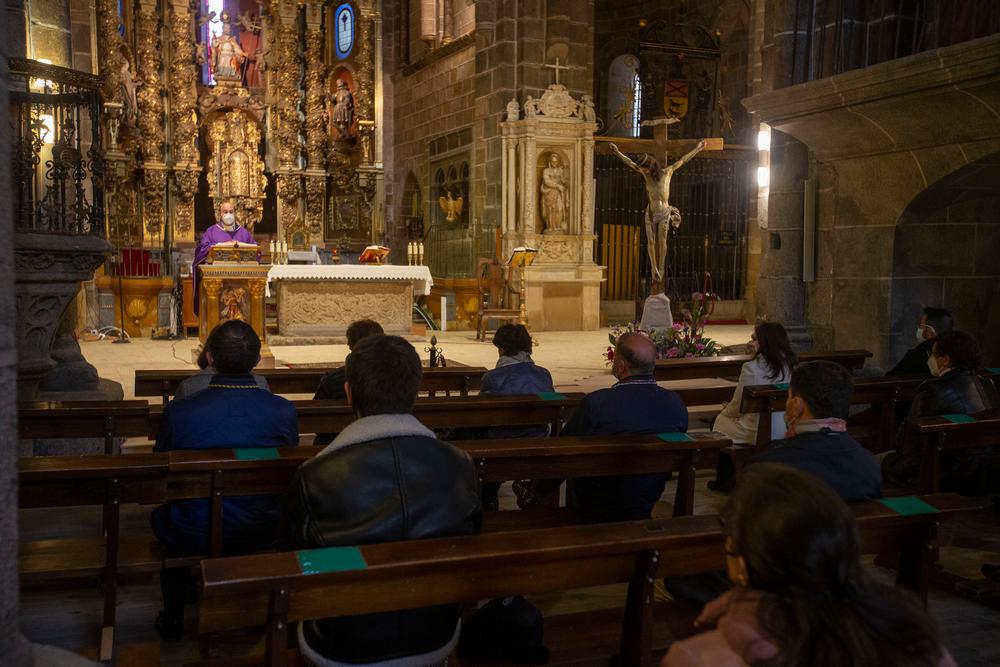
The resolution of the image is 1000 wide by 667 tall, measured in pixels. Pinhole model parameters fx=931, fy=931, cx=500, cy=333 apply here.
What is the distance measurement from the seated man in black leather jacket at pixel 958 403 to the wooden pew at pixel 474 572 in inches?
75.9

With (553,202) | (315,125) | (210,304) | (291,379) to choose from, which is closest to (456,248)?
(553,202)

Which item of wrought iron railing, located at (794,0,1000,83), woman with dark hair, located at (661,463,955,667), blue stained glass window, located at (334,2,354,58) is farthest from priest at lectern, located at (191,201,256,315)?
woman with dark hair, located at (661,463,955,667)

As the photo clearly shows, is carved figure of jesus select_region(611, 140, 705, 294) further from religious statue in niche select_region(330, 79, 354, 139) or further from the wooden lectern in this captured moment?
religious statue in niche select_region(330, 79, 354, 139)

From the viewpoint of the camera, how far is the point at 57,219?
17.6 feet

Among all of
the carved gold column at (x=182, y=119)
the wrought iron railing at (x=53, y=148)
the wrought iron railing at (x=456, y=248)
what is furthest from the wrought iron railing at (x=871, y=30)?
the carved gold column at (x=182, y=119)

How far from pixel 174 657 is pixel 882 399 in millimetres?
4072

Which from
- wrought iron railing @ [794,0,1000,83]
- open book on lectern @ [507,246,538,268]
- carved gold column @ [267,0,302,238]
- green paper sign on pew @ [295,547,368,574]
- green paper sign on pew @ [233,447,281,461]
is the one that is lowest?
green paper sign on pew @ [295,547,368,574]

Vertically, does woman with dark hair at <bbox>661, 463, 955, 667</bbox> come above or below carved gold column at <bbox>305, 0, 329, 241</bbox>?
below

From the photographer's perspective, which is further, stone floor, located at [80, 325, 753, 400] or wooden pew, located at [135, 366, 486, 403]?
stone floor, located at [80, 325, 753, 400]

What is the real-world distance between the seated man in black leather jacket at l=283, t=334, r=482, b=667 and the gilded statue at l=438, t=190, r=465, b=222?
14.2 meters

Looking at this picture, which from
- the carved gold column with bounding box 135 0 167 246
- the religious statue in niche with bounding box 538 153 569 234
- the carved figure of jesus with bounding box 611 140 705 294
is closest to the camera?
the carved figure of jesus with bounding box 611 140 705 294

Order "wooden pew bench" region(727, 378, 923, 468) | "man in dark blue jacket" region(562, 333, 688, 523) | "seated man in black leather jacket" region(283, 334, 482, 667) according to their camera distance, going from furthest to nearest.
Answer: "wooden pew bench" region(727, 378, 923, 468)
"man in dark blue jacket" region(562, 333, 688, 523)
"seated man in black leather jacket" region(283, 334, 482, 667)

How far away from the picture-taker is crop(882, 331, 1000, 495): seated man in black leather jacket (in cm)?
436

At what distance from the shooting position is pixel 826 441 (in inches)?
111
